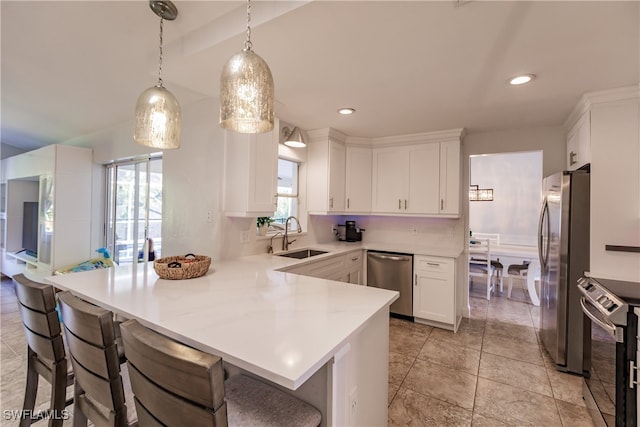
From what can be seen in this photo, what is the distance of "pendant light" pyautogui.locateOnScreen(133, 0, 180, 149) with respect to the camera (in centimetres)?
144

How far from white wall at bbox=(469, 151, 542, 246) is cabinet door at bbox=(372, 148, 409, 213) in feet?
10.5

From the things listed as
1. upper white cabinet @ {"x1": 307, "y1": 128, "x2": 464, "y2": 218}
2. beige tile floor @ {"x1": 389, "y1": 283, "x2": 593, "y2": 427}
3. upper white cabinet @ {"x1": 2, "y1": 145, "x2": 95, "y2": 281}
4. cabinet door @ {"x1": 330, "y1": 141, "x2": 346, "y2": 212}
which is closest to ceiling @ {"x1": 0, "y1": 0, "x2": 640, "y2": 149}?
upper white cabinet @ {"x1": 307, "y1": 128, "x2": 464, "y2": 218}

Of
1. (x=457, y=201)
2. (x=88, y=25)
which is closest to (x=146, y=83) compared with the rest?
(x=88, y=25)

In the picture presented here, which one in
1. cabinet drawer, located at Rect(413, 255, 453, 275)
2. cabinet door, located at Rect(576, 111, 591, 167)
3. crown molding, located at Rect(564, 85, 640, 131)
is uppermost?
crown molding, located at Rect(564, 85, 640, 131)

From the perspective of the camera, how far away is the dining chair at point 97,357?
3.04 feet

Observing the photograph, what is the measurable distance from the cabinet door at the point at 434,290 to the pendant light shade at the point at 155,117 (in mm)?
2919

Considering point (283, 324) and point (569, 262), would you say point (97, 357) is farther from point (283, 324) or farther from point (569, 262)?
point (569, 262)

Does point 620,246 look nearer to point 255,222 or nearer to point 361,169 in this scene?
point 361,169

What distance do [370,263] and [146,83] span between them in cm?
304

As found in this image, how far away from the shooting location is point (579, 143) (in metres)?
2.63

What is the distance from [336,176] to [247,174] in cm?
156

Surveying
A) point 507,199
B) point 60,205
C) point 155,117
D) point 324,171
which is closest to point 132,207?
point 60,205

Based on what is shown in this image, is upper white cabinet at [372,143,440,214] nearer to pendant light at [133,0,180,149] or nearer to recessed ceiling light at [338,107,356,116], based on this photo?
recessed ceiling light at [338,107,356,116]

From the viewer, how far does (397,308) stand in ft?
11.7
